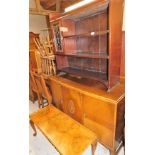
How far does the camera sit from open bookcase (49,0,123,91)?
1.37 m

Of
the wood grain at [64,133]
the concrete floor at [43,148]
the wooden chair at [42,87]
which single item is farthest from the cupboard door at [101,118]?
the wooden chair at [42,87]

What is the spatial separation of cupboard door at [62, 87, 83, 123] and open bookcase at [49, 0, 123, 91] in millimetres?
270

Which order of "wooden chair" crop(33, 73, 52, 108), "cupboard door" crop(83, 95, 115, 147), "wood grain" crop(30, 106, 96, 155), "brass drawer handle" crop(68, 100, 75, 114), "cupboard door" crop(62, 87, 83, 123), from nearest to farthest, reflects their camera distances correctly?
"wood grain" crop(30, 106, 96, 155)
"cupboard door" crop(83, 95, 115, 147)
"cupboard door" crop(62, 87, 83, 123)
"brass drawer handle" crop(68, 100, 75, 114)
"wooden chair" crop(33, 73, 52, 108)

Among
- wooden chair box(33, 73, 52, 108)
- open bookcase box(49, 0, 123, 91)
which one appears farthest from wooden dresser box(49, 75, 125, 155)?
wooden chair box(33, 73, 52, 108)

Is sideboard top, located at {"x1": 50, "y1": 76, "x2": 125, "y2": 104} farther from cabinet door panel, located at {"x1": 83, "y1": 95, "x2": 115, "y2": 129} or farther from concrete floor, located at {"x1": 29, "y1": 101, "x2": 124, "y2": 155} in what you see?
concrete floor, located at {"x1": 29, "y1": 101, "x2": 124, "y2": 155}

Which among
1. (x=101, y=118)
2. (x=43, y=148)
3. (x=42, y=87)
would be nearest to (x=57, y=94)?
(x=42, y=87)

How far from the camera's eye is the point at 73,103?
1.80 metres

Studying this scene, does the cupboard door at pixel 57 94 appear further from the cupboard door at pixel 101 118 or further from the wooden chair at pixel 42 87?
the cupboard door at pixel 101 118

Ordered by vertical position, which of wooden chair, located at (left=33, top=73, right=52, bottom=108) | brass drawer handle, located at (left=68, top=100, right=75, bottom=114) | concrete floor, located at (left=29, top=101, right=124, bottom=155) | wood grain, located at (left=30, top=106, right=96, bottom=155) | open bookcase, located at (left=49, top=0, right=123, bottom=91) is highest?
open bookcase, located at (left=49, top=0, right=123, bottom=91)

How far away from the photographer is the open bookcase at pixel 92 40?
4.50ft

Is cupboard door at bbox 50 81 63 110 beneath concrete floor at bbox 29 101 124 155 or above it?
above

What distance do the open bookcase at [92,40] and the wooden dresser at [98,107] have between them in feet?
0.42
